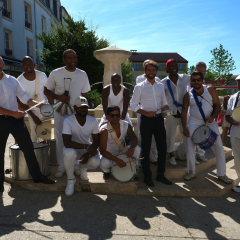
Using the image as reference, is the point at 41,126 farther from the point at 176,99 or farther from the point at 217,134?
the point at 217,134

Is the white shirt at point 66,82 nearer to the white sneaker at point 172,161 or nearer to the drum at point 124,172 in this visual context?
the drum at point 124,172

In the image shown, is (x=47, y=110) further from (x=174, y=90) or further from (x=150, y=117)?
(x=174, y=90)

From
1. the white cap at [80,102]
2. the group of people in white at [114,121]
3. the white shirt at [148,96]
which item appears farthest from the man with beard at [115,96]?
the white cap at [80,102]

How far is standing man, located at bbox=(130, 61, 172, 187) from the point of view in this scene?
444 cm

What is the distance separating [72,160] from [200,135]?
6.96ft

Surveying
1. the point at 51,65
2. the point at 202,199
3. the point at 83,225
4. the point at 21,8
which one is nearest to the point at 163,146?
the point at 202,199

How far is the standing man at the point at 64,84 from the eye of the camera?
4508mm

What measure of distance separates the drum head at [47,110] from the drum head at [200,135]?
2434mm

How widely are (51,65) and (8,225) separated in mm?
17826

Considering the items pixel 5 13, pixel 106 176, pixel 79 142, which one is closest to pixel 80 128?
pixel 79 142

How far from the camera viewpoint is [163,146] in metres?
4.49

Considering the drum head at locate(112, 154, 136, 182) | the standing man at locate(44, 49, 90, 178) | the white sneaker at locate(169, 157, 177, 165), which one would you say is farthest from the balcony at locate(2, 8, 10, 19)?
the drum head at locate(112, 154, 136, 182)

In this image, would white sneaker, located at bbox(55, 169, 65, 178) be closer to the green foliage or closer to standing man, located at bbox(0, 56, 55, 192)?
standing man, located at bbox(0, 56, 55, 192)

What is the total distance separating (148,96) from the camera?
4.48 metres
